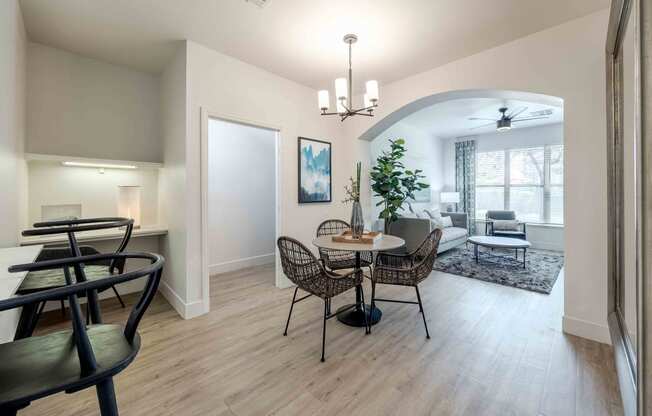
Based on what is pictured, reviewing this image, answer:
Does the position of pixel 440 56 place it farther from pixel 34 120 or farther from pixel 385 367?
pixel 34 120

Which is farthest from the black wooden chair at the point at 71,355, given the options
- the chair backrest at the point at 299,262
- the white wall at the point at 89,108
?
the white wall at the point at 89,108

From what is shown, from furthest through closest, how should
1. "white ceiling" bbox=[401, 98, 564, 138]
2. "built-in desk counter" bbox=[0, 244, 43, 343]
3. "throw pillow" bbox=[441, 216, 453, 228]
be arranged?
"throw pillow" bbox=[441, 216, 453, 228] → "white ceiling" bbox=[401, 98, 564, 138] → "built-in desk counter" bbox=[0, 244, 43, 343]

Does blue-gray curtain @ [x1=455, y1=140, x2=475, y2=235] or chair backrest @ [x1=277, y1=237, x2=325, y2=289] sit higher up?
blue-gray curtain @ [x1=455, y1=140, x2=475, y2=235]

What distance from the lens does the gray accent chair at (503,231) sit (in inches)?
221

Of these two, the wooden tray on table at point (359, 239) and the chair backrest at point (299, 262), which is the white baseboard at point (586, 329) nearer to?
the wooden tray on table at point (359, 239)

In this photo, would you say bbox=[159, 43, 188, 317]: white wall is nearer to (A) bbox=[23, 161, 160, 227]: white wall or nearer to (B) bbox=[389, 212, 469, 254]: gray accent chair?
(A) bbox=[23, 161, 160, 227]: white wall

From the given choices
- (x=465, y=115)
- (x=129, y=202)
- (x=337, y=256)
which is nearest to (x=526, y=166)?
(x=465, y=115)

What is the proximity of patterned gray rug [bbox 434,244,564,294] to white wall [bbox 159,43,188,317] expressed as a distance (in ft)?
12.1

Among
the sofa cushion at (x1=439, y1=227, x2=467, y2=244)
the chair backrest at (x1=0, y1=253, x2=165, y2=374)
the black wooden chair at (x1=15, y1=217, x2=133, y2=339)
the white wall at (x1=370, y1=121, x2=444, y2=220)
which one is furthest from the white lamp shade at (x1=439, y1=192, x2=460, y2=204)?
the chair backrest at (x1=0, y1=253, x2=165, y2=374)

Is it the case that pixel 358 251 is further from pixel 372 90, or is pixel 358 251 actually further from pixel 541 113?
pixel 541 113

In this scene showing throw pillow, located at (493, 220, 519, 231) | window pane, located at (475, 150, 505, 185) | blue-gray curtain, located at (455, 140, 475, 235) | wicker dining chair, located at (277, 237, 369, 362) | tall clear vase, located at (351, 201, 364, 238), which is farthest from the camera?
blue-gray curtain, located at (455, 140, 475, 235)

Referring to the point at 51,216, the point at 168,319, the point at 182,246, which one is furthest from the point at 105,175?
the point at 168,319

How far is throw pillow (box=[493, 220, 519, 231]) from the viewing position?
575cm

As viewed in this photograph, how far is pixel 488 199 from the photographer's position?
7047 mm
